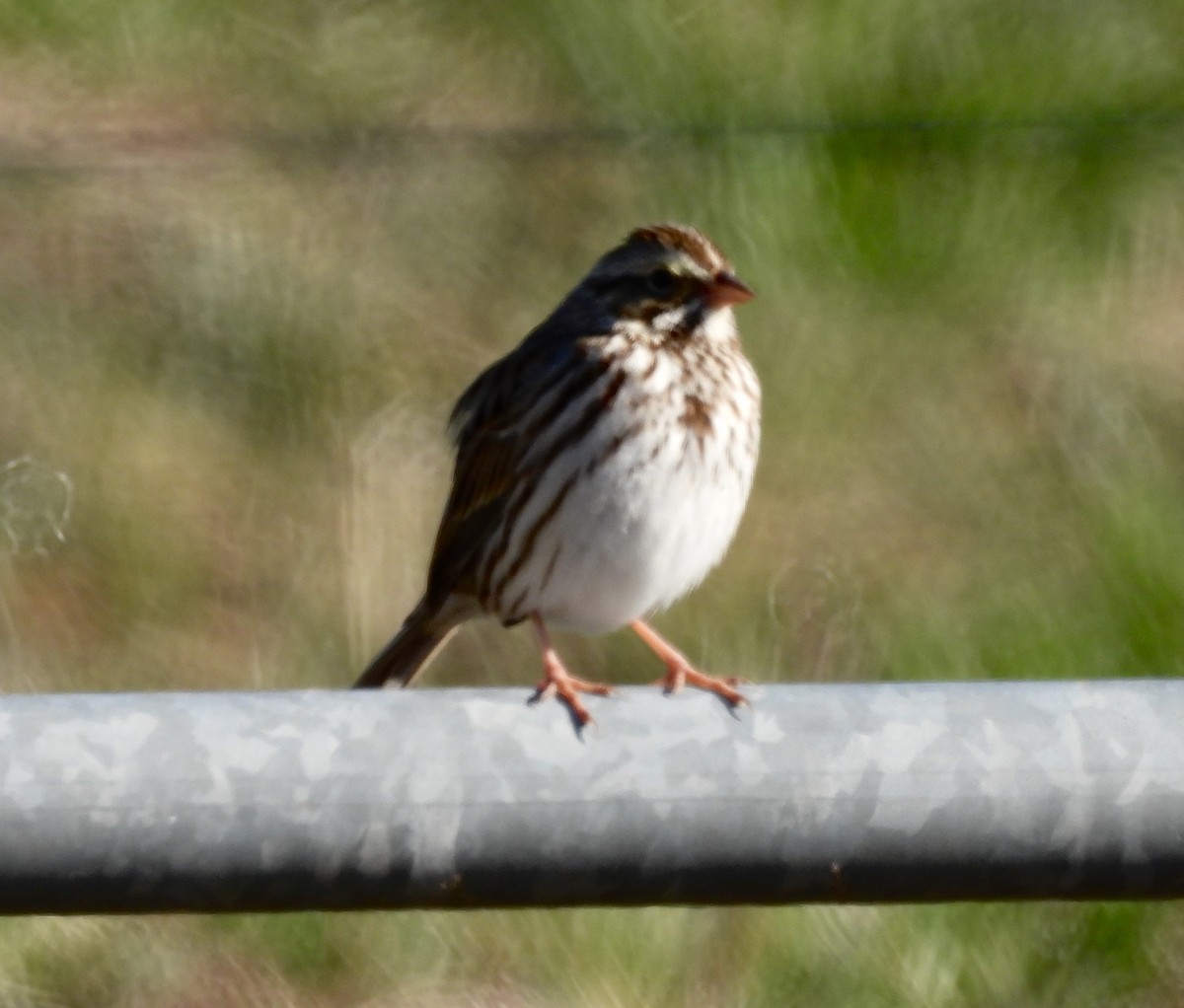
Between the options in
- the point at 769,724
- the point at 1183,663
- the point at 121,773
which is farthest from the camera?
the point at 1183,663

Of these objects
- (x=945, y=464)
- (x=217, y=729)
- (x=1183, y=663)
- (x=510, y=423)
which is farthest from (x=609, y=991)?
(x=217, y=729)

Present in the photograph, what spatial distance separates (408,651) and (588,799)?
2.56 meters

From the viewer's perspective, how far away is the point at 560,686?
9.31 feet

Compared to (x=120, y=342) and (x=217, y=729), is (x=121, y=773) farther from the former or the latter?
(x=120, y=342)

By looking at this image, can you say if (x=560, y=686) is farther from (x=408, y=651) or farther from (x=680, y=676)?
(x=408, y=651)

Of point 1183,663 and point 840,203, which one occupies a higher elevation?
point 840,203

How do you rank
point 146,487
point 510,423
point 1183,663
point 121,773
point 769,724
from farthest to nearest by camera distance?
1. point 146,487
2. point 1183,663
3. point 510,423
4. point 769,724
5. point 121,773

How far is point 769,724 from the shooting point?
6.86ft

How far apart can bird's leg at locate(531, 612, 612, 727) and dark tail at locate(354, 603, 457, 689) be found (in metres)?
0.27

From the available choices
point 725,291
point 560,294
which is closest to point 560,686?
point 725,291

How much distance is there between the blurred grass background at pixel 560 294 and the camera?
5.66 meters

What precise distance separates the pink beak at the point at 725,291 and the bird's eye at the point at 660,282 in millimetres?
63

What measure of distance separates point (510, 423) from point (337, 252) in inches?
83.9

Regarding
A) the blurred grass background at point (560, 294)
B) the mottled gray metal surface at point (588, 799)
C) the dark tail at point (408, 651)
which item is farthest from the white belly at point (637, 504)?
the mottled gray metal surface at point (588, 799)
